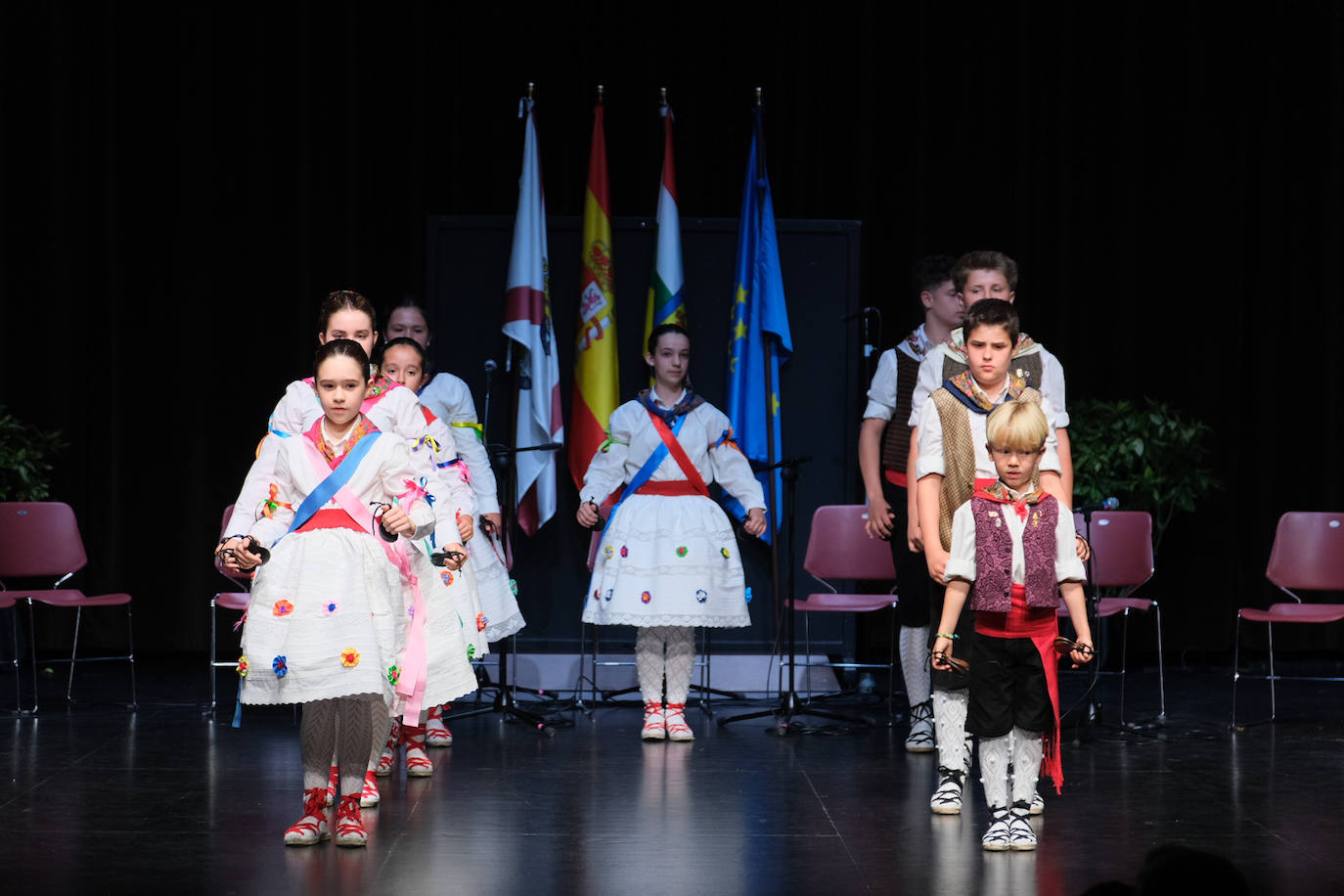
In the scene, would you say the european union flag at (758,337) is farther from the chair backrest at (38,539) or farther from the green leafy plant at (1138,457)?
the chair backrest at (38,539)

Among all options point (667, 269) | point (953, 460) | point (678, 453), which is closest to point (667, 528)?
point (678, 453)

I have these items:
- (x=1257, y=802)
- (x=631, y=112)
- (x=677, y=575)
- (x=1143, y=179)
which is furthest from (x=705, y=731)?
(x=1143, y=179)

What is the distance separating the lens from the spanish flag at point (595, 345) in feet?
23.1

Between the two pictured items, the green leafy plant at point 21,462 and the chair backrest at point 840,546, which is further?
the green leafy plant at point 21,462

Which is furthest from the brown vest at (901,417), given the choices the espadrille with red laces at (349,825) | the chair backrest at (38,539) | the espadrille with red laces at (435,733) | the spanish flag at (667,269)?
the chair backrest at (38,539)

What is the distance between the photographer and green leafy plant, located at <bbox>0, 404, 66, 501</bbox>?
23.2 ft

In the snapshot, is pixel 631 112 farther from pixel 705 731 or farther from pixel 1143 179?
pixel 705 731

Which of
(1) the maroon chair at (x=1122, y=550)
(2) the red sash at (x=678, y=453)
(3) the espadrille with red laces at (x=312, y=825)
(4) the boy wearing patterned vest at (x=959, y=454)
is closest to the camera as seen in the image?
(3) the espadrille with red laces at (x=312, y=825)

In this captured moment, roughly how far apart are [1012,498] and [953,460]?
0.36 meters

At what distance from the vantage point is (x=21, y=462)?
7129 mm

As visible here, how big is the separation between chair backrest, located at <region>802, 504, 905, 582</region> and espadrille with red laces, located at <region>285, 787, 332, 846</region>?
10.2 feet

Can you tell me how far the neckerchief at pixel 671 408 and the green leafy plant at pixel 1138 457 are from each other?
7.77 ft

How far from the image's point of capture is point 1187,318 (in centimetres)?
838

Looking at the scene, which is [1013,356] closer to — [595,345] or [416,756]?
[416,756]
